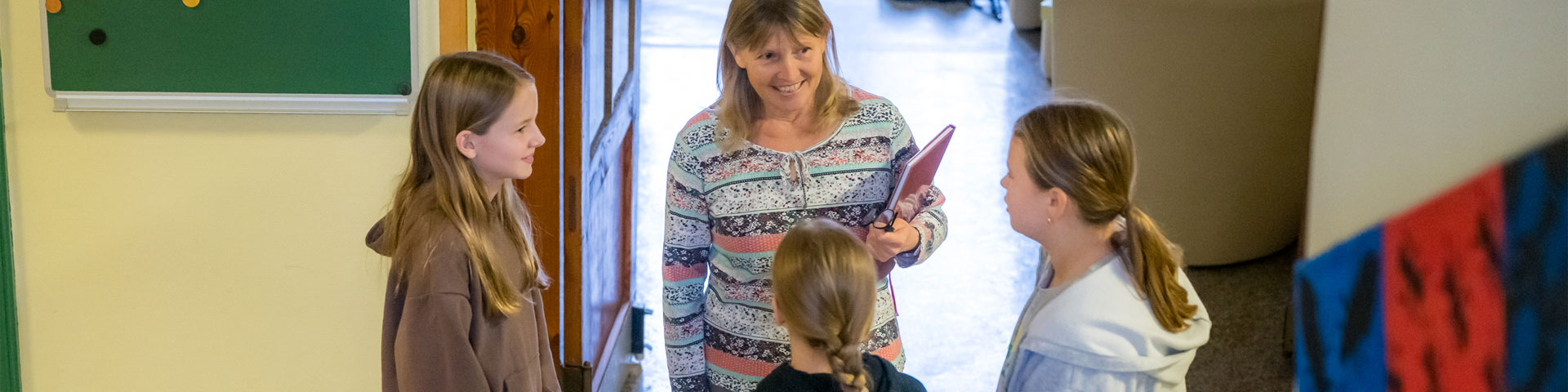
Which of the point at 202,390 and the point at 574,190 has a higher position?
the point at 574,190

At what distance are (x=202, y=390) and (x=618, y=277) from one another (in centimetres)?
131

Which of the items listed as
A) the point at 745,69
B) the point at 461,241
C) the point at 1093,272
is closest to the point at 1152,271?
the point at 1093,272

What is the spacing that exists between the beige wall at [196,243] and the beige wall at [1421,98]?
81.7 inches

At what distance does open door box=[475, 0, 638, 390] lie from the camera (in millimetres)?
2322

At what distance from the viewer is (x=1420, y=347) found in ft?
1.13

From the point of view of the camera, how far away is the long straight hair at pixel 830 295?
1.56m

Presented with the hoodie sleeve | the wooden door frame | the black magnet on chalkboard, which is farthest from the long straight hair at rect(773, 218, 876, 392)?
the wooden door frame

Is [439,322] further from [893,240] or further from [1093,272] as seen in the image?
[1093,272]

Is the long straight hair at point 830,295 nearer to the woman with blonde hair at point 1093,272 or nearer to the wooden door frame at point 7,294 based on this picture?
the woman with blonde hair at point 1093,272

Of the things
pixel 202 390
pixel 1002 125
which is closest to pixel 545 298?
pixel 202 390

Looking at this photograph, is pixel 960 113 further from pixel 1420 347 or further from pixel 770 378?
pixel 1420 347

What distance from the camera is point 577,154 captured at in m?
2.54

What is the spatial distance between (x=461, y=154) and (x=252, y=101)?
776 millimetres

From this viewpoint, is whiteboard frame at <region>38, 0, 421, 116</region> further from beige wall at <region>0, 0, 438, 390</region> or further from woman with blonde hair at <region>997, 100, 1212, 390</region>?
woman with blonde hair at <region>997, 100, 1212, 390</region>
